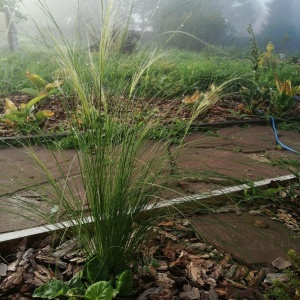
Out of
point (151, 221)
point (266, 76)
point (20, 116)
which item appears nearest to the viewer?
point (151, 221)

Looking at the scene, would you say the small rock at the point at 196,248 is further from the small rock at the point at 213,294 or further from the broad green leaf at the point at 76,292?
the broad green leaf at the point at 76,292

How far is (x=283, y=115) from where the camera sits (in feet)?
13.1

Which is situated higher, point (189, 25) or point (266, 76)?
point (189, 25)

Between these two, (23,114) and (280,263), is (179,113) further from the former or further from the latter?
(280,263)

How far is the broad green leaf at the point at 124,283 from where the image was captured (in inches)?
41.1

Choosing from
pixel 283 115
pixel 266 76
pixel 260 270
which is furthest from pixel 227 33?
pixel 260 270

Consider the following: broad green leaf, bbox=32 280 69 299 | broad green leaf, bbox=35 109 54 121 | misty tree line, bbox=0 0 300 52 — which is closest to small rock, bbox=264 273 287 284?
broad green leaf, bbox=32 280 69 299

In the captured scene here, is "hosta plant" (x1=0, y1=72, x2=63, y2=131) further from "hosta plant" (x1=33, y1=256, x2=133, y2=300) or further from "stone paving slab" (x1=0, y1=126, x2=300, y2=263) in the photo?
"hosta plant" (x1=33, y1=256, x2=133, y2=300)

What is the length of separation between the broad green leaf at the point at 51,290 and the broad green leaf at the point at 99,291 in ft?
0.27

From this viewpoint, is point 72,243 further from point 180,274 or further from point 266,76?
point 266,76

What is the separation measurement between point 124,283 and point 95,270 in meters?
0.09

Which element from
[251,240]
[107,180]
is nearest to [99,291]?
[107,180]

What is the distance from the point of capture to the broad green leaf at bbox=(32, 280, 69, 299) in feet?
3.25

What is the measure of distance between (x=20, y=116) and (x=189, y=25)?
Result: 4.06 m
